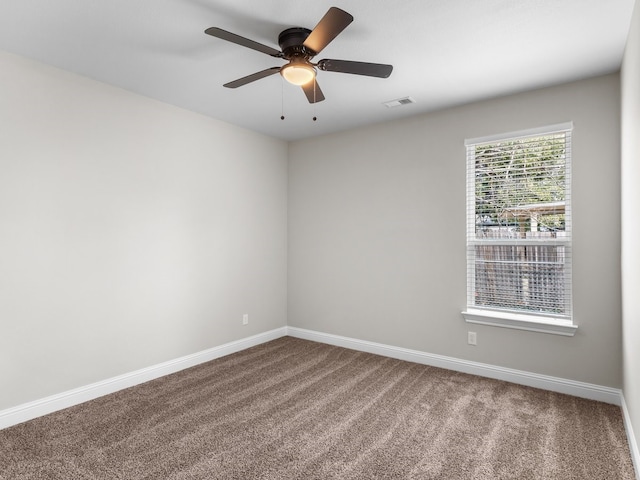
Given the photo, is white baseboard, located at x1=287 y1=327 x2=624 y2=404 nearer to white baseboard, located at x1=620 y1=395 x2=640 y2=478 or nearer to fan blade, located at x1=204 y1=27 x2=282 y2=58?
white baseboard, located at x1=620 y1=395 x2=640 y2=478

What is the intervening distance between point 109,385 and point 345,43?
324 cm

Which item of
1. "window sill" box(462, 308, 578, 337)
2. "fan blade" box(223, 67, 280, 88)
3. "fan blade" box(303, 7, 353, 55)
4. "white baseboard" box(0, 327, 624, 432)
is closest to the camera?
"fan blade" box(303, 7, 353, 55)

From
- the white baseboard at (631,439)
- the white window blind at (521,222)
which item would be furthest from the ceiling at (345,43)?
the white baseboard at (631,439)

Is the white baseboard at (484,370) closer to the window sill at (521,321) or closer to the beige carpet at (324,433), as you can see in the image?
the beige carpet at (324,433)

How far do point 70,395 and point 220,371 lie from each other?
1219 millimetres

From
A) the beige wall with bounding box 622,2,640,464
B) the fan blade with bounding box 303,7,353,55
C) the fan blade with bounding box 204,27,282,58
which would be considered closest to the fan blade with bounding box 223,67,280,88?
the fan blade with bounding box 204,27,282,58

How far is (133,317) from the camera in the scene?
3277mm

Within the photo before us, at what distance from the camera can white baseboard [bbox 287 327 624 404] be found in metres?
2.92

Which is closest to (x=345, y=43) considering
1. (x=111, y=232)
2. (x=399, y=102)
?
(x=399, y=102)

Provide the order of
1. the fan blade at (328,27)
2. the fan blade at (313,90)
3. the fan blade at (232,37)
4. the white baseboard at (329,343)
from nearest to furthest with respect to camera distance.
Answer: the fan blade at (328,27), the fan blade at (232,37), the fan blade at (313,90), the white baseboard at (329,343)

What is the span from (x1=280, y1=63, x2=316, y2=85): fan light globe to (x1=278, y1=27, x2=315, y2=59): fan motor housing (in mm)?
100

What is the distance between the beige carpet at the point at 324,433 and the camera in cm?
207

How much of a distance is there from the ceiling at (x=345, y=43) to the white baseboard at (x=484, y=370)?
2485 mm

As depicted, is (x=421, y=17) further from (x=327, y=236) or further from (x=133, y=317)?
(x=133, y=317)
